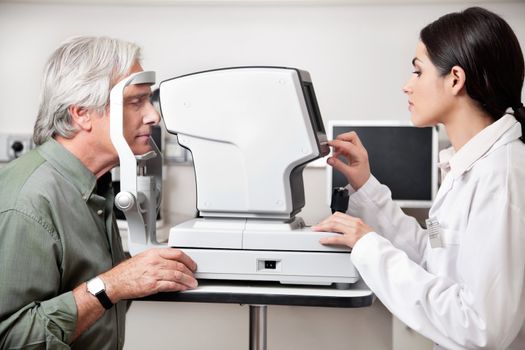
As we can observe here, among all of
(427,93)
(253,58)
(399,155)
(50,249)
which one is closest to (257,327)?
(50,249)

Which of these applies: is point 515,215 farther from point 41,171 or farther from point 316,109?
point 41,171

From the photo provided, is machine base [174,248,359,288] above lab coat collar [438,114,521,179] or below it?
below

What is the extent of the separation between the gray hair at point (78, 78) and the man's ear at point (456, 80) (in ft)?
2.10

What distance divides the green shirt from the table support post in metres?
0.28

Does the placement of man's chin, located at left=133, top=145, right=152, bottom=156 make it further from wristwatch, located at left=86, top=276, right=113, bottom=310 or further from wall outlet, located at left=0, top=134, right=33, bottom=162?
wall outlet, located at left=0, top=134, right=33, bottom=162

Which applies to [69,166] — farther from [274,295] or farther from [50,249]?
[274,295]

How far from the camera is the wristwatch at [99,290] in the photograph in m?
1.09

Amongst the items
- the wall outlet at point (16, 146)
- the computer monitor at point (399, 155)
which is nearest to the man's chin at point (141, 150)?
the computer monitor at point (399, 155)

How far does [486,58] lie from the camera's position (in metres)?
1.12

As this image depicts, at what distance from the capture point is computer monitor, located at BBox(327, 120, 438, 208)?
2.50 m

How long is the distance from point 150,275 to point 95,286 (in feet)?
0.34

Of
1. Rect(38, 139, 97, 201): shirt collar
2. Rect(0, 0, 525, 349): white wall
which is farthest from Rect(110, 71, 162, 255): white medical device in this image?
Rect(0, 0, 525, 349): white wall

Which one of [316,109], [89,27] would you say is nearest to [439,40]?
[316,109]

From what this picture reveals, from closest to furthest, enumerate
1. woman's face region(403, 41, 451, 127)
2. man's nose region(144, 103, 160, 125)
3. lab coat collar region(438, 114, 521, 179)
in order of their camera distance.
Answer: lab coat collar region(438, 114, 521, 179) → woman's face region(403, 41, 451, 127) → man's nose region(144, 103, 160, 125)
